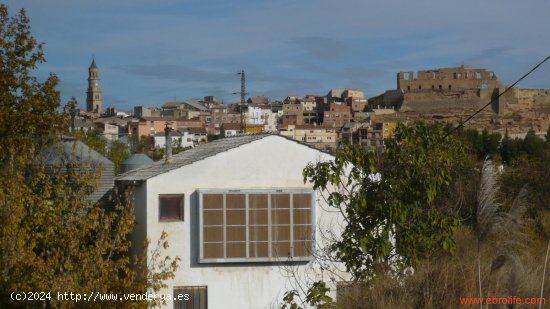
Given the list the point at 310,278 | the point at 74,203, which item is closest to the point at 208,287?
the point at 310,278

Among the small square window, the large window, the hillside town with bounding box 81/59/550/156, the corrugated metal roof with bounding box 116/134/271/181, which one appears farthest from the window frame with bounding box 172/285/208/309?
the hillside town with bounding box 81/59/550/156

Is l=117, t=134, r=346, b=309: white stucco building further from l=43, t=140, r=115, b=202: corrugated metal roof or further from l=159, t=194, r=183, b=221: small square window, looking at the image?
l=43, t=140, r=115, b=202: corrugated metal roof

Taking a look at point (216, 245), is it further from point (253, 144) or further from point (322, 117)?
Answer: point (322, 117)

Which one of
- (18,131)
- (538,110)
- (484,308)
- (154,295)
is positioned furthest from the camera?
(538,110)

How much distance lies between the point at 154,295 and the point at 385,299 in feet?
23.9

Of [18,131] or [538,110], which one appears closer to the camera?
[18,131]

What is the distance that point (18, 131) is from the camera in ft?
45.1

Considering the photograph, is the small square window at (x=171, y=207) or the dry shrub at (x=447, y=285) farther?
the small square window at (x=171, y=207)

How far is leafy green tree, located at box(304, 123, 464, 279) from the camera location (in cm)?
978

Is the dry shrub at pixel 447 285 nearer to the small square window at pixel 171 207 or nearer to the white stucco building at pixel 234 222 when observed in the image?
the white stucco building at pixel 234 222

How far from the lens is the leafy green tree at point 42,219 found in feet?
41.4

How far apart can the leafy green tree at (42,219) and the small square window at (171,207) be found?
1302 millimetres

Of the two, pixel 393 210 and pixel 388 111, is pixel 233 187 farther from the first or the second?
pixel 388 111

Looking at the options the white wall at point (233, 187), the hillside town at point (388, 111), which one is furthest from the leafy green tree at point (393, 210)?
the hillside town at point (388, 111)
